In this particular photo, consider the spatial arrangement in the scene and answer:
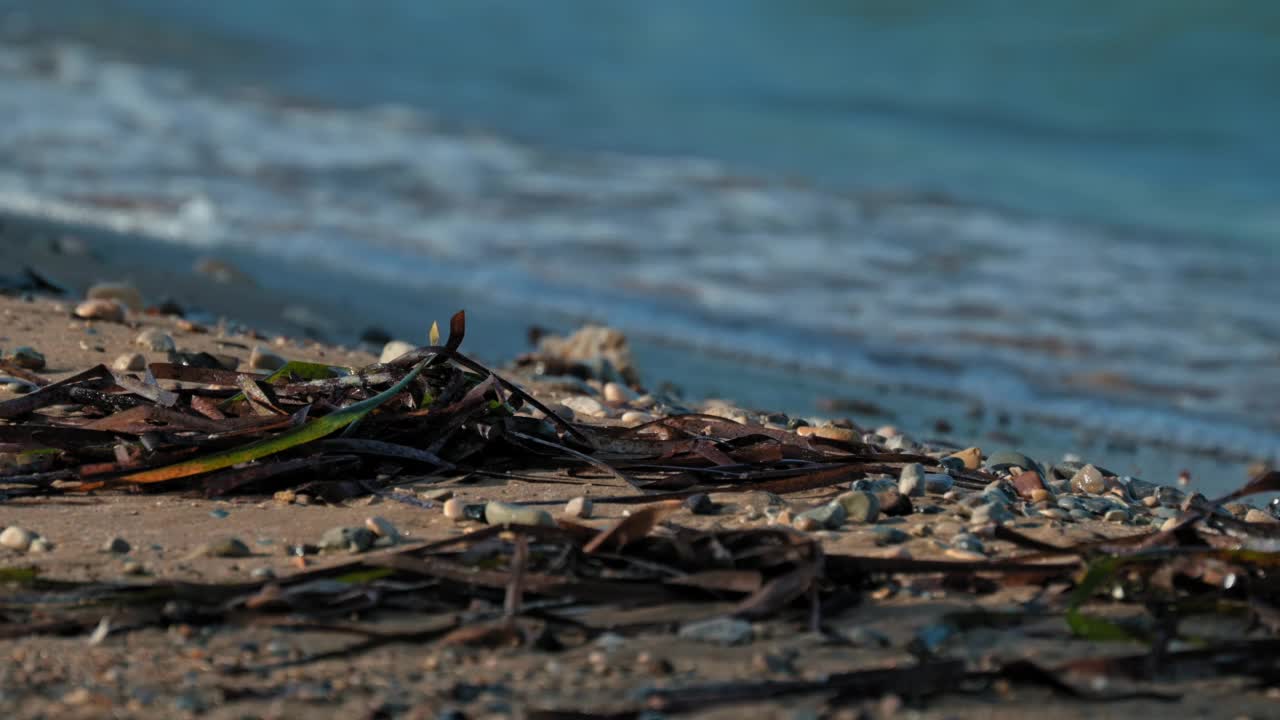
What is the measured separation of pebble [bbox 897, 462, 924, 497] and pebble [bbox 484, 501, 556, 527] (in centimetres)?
72

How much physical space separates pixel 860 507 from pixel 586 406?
1.25 m

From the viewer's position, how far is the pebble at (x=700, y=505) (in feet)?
7.97

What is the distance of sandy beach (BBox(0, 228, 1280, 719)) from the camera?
5.55ft

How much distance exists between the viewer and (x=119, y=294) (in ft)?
15.6

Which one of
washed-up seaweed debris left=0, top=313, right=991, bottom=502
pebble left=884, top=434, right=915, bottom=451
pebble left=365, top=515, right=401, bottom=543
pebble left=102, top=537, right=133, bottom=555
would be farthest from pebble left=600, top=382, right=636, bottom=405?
pebble left=102, top=537, right=133, bottom=555

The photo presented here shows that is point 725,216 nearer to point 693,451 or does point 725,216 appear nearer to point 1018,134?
point 693,451

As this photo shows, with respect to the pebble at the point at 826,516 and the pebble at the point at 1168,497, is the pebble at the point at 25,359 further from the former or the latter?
the pebble at the point at 1168,497

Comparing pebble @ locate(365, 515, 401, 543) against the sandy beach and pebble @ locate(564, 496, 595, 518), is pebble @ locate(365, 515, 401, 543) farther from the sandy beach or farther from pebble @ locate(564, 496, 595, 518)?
pebble @ locate(564, 496, 595, 518)

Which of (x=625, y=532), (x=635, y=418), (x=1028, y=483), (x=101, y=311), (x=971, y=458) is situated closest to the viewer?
(x=625, y=532)

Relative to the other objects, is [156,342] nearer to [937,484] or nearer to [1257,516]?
[937,484]

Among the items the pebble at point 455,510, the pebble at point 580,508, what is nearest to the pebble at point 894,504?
the pebble at point 580,508

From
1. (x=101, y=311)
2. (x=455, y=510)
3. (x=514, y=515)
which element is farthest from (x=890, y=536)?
(x=101, y=311)

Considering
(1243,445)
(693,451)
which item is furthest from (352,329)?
(1243,445)

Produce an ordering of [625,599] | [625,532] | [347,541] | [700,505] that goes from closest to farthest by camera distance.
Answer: [625,599] → [625,532] → [347,541] → [700,505]
